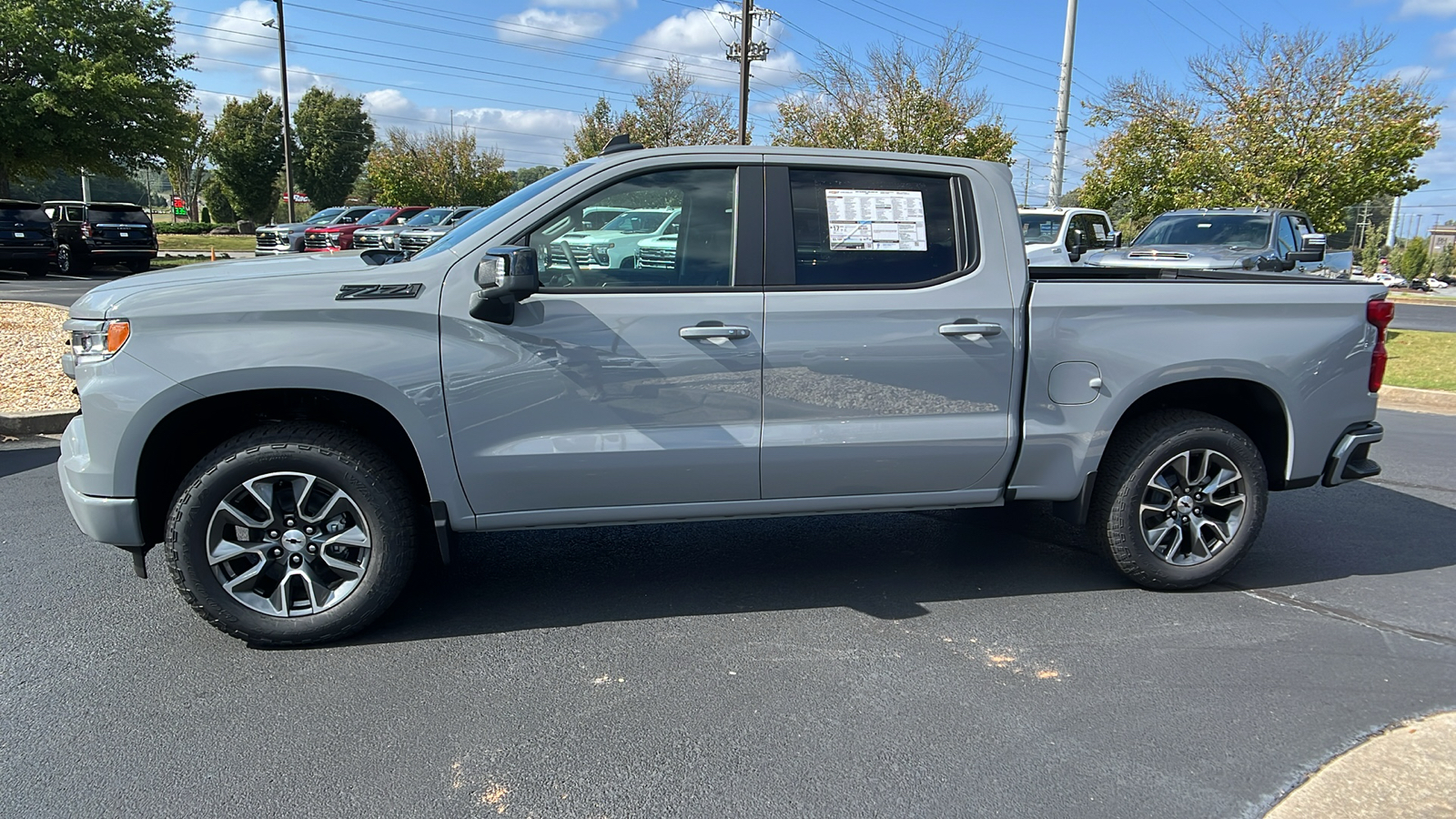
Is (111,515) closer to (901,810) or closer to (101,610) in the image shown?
(101,610)

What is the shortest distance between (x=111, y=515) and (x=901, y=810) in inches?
117

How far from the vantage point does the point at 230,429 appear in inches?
150

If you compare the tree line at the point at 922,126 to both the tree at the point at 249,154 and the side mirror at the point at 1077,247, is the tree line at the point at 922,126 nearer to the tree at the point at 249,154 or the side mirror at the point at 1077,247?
the side mirror at the point at 1077,247

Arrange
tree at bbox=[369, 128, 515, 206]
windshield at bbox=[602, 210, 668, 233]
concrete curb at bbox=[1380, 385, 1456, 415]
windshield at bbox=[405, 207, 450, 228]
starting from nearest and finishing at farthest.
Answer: windshield at bbox=[602, 210, 668, 233] → concrete curb at bbox=[1380, 385, 1456, 415] → windshield at bbox=[405, 207, 450, 228] → tree at bbox=[369, 128, 515, 206]

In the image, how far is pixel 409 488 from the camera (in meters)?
3.84

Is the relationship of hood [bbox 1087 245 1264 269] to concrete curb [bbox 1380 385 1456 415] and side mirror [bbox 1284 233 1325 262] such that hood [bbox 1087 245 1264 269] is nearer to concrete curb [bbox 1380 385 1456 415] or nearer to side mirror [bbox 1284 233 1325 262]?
side mirror [bbox 1284 233 1325 262]

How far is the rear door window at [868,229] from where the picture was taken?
395cm

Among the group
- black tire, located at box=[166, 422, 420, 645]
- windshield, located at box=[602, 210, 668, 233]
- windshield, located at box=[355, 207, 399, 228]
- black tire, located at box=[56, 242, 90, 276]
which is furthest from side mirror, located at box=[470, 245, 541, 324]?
windshield, located at box=[355, 207, 399, 228]

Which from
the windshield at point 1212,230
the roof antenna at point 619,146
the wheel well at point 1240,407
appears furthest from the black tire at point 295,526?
the windshield at point 1212,230

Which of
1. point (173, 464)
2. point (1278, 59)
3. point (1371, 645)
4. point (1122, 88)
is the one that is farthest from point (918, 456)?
point (1122, 88)

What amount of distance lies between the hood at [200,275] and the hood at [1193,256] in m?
9.01

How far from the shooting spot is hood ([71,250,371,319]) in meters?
3.51

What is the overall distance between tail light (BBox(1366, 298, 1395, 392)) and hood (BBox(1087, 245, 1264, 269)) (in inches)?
253

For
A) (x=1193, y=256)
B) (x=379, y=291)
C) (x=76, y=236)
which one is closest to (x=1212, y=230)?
(x=1193, y=256)
